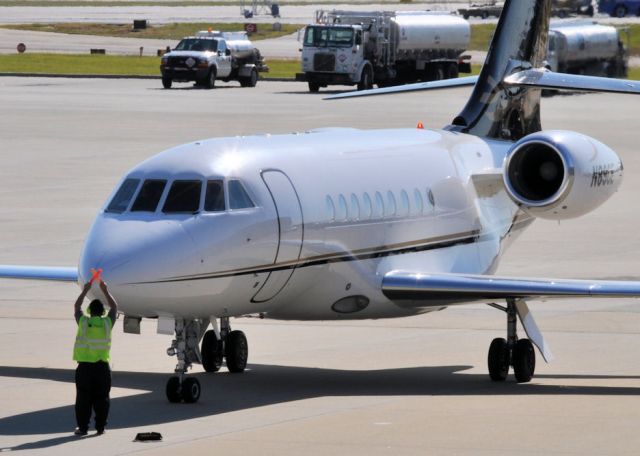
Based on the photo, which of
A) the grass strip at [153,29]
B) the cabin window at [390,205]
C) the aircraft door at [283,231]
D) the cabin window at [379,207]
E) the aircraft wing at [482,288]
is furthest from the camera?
the grass strip at [153,29]

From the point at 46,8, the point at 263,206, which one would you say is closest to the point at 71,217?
the point at 263,206

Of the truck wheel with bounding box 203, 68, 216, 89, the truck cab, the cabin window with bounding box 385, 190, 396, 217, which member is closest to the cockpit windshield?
the cabin window with bounding box 385, 190, 396, 217

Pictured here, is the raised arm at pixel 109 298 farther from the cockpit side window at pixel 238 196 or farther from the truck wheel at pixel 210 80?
the truck wheel at pixel 210 80

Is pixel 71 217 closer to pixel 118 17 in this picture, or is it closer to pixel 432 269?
pixel 432 269

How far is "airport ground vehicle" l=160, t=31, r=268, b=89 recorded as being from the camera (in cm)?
7562

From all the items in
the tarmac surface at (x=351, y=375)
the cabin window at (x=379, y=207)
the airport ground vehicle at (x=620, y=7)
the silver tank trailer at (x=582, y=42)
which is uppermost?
the cabin window at (x=379, y=207)

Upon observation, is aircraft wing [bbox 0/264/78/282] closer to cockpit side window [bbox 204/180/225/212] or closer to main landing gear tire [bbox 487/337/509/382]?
cockpit side window [bbox 204/180/225/212]

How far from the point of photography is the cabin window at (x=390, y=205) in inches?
827

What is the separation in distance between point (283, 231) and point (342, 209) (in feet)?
5.05

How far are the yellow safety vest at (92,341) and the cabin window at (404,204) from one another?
5.69 metres

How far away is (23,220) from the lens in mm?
37000

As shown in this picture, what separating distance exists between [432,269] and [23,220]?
56.4ft

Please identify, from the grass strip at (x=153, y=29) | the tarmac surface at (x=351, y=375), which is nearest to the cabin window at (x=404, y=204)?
the tarmac surface at (x=351, y=375)

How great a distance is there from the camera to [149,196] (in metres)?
18.1
